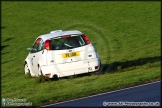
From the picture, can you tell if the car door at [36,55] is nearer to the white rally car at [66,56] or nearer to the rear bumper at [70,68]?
the white rally car at [66,56]

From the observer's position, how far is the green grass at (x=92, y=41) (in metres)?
13.6

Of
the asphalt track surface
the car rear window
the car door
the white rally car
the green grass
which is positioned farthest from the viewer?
the car door

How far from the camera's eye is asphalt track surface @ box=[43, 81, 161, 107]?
410 inches

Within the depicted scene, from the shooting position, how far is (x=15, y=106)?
11492 mm

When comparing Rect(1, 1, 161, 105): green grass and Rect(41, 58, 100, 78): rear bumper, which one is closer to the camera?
Rect(1, 1, 161, 105): green grass

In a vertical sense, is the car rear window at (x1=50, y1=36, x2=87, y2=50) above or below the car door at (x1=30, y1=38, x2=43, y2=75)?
above

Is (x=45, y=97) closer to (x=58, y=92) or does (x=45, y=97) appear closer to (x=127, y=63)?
(x=58, y=92)

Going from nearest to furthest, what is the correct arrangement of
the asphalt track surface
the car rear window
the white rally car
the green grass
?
the asphalt track surface → the green grass → the white rally car → the car rear window

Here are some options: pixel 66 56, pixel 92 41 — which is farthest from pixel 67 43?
pixel 92 41

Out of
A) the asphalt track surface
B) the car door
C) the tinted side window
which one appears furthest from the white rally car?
the asphalt track surface

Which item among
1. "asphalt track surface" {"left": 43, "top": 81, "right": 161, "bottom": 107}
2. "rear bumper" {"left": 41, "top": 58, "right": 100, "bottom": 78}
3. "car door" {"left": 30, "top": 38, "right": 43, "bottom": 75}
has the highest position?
"car door" {"left": 30, "top": 38, "right": 43, "bottom": 75}

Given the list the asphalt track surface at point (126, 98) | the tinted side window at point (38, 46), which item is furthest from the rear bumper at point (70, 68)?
the asphalt track surface at point (126, 98)

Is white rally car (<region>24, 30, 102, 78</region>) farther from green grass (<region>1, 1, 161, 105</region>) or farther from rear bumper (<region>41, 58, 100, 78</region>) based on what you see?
green grass (<region>1, 1, 161, 105</region>)

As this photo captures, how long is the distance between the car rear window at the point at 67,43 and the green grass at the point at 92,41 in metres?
1.10
